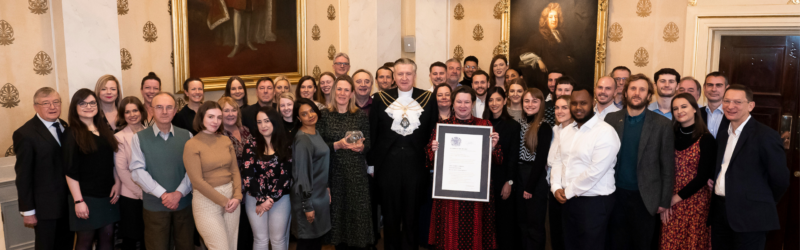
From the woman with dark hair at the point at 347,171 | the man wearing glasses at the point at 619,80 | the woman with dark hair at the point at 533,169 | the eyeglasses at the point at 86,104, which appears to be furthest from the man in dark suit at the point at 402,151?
the eyeglasses at the point at 86,104

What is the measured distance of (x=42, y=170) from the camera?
3754mm

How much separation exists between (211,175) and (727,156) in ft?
12.1

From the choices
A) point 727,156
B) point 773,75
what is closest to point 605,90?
point 727,156

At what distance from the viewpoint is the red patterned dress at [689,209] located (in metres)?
3.79

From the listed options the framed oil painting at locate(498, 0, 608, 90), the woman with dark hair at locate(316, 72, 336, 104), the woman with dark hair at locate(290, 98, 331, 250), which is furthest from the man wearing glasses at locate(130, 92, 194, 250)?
the framed oil painting at locate(498, 0, 608, 90)

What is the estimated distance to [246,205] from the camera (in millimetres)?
Result: 4051

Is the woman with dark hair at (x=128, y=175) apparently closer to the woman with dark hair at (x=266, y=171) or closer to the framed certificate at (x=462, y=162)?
the woman with dark hair at (x=266, y=171)

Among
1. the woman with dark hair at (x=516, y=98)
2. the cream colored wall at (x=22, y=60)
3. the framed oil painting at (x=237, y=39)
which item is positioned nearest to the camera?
the woman with dark hair at (x=516, y=98)

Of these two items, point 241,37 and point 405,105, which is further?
point 241,37

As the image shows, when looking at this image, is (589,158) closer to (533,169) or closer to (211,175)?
(533,169)

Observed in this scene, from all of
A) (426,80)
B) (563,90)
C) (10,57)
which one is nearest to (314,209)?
(563,90)

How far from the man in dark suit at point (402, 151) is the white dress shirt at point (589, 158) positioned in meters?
1.13

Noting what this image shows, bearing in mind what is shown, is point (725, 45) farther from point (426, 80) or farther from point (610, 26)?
point (426, 80)

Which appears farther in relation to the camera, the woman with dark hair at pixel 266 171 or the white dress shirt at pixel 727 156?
the woman with dark hair at pixel 266 171
